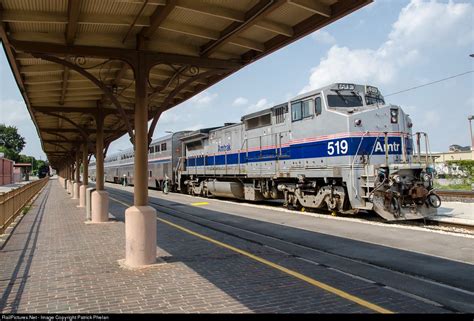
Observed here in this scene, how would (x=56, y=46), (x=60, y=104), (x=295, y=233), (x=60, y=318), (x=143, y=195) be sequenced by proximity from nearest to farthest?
(x=60, y=318) → (x=56, y=46) → (x=143, y=195) → (x=295, y=233) → (x=60, y=104)

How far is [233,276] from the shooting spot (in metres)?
6.42

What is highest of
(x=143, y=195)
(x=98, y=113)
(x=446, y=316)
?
(x=98, y=113)

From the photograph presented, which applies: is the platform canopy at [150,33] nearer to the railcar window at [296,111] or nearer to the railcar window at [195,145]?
the railcar window at [296,111]

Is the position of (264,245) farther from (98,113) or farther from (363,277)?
(98,113)

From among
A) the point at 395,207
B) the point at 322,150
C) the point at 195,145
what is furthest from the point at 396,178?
the point at 195,145

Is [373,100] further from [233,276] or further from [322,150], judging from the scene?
[233,276]

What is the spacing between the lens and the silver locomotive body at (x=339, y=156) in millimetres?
12367

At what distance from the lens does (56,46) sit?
6.71 meters

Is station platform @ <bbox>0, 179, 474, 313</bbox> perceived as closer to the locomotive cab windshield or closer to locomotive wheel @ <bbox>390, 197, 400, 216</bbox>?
locomotive wheel @ <bbox>390, 197, 400, 216</bbox>

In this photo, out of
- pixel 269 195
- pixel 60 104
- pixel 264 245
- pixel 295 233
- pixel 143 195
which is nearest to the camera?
pixel 143 195

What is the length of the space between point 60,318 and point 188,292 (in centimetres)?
168

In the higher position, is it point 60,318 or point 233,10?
point 233,10

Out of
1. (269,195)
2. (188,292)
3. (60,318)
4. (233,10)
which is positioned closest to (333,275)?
(188,292)

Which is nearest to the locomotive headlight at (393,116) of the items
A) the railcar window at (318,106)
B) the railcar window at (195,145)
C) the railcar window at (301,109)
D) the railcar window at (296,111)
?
the railcar window at (318,106)
